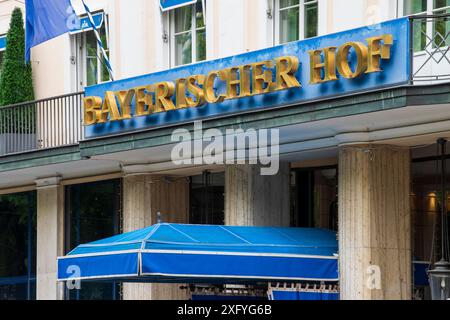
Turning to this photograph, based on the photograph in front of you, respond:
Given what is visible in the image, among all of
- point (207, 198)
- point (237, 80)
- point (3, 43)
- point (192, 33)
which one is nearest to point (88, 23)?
point (192, 33)

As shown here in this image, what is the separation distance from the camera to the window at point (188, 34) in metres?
21.8

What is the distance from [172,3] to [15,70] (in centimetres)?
490

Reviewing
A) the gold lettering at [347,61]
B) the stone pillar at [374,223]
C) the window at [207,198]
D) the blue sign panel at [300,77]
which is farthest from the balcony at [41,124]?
the gold lettering at [347,61]

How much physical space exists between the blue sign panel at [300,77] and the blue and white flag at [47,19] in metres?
2.07

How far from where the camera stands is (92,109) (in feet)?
70.0

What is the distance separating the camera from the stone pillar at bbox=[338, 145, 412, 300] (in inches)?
707

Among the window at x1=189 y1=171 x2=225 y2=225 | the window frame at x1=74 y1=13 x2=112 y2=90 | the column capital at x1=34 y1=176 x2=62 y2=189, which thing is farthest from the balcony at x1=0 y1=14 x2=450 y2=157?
the window at x1=189 y1=171 x2=225 y2=225

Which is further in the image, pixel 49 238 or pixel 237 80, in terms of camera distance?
pixel 49 238

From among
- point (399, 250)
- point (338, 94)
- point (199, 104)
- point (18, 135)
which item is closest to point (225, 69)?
point (199, 104)

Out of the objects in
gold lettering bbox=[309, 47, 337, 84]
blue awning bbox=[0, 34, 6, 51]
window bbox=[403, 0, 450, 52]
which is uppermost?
blue awning bbox=[0, 34, 6, 51]

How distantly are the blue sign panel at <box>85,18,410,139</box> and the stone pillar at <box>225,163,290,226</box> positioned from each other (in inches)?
64.0

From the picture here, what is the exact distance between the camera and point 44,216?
25.5 m

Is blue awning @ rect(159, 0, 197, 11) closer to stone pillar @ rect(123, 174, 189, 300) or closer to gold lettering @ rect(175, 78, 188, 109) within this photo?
gold lettering @ rect(175, 78, 188, 109)

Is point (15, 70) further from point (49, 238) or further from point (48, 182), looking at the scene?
point (49, 238)
